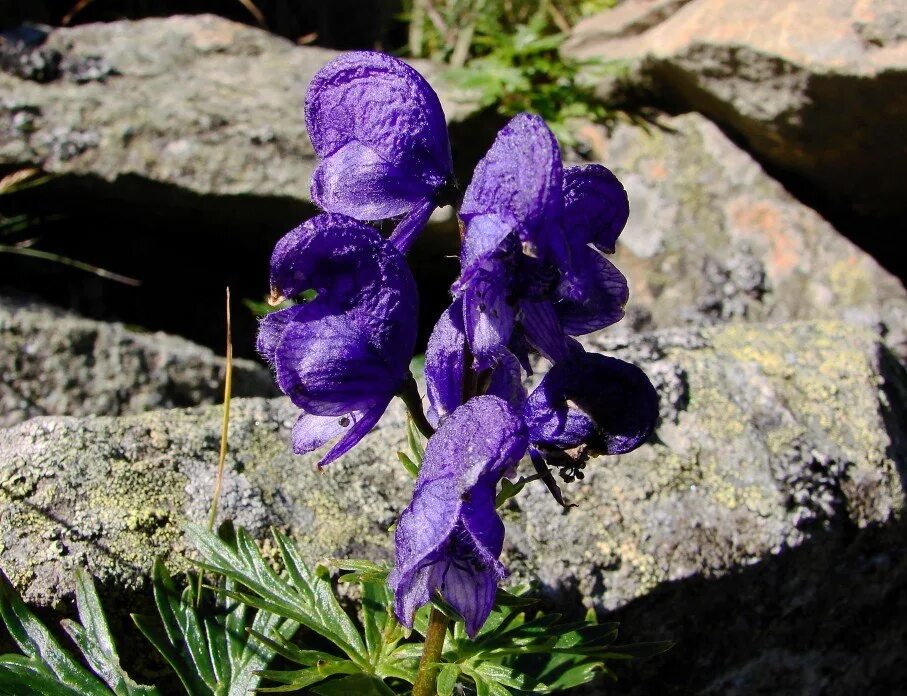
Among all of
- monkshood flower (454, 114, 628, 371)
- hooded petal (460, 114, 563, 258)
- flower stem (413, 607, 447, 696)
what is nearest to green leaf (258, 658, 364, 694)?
flower stem (413, 607, 447, 696)

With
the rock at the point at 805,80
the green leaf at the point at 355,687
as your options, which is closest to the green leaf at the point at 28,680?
the green leaf at the point at 355,687

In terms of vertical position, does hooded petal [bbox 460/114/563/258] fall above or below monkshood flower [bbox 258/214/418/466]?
above

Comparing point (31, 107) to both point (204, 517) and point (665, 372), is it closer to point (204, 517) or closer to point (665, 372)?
point (204, 517)

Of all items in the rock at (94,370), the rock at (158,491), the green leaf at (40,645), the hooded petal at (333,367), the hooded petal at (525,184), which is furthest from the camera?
the rock at (94,370)

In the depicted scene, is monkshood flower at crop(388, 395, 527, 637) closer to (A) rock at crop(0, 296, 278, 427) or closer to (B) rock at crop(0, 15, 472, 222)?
(A) rock at crop(0, 296, 278, 427)

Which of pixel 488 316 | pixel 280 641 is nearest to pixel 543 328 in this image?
pixel 488 316

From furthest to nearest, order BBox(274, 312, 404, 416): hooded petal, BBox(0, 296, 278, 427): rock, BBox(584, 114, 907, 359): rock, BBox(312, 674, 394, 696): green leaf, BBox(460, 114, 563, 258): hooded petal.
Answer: BBox(584, 114, 907, 359): rock, BBox(0, 296, 278, 427): rock, BBox(312, 674, 394, 696): green leaf, BBox(274, 312, 404, 416): hooded petal, BBox(460, 114, 563, 258): hooded petal

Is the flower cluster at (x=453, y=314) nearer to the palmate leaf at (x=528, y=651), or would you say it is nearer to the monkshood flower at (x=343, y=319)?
the monkshood flower at (x=343, y=319)

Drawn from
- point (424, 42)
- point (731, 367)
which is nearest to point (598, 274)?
point (731, 367)
